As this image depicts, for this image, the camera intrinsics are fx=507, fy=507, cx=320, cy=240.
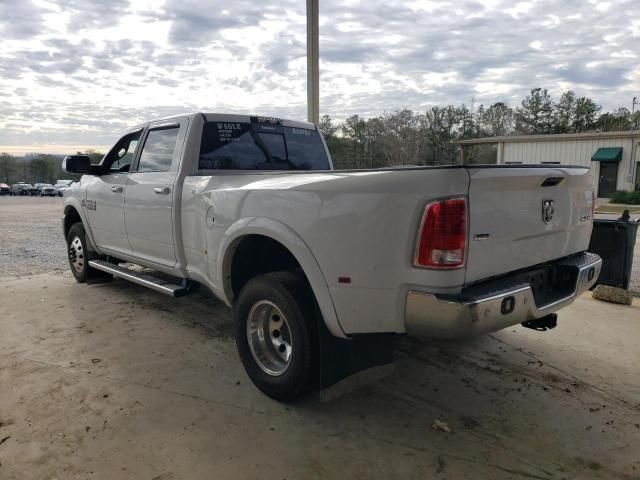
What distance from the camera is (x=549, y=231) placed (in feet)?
10.7

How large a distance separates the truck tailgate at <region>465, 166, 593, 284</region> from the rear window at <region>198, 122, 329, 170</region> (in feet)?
8.44

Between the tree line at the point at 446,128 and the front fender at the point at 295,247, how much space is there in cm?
277

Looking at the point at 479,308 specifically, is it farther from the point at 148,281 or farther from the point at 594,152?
the point at 594,152

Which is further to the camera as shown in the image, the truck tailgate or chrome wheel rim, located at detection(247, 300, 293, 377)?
chrome wheel rim, located at detection(247, 300, 293, 377)

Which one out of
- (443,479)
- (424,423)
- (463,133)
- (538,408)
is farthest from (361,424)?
(463,133)

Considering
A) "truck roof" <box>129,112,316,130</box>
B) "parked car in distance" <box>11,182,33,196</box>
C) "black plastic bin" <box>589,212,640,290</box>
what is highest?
"truck roof" <box>129,112,316,130</box>

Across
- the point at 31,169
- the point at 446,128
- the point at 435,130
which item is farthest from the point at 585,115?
the point at 31,169

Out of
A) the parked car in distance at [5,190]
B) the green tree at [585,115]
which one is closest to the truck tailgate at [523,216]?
the green tree at [585,115]

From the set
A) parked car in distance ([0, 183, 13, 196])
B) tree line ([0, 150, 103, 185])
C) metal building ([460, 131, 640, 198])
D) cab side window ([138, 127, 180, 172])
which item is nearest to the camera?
cab side window ([138, 127, 180, 172])

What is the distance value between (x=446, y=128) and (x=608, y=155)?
10847 mm

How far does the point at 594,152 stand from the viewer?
25.7m

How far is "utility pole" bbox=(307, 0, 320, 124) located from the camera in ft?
28.0

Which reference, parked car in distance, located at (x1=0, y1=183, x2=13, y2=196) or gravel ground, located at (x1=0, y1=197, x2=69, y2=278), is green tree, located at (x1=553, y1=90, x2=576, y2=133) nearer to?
gravel ground, located at (x1=0, y1=197, x2=69, y2=278)

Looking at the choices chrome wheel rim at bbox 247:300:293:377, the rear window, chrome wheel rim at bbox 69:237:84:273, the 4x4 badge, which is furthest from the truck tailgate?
chrome wheel rim at bbox 69:237:84:273
